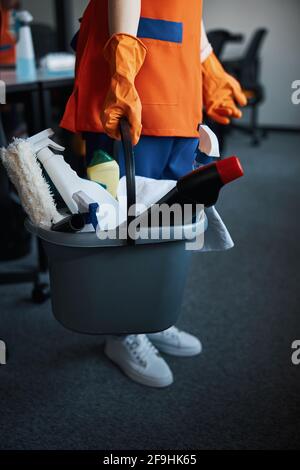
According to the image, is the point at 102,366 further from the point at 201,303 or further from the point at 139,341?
the point at 201,303

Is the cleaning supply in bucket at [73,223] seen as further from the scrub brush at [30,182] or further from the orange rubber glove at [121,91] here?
the orange rubber glove at [121,91]

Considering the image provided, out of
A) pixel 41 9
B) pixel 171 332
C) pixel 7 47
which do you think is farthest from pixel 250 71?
pixel 171 332

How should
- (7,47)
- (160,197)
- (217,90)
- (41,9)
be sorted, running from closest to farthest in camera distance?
(160,197), (217,90), (7,47), (41,9)

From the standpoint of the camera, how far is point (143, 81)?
1005mm

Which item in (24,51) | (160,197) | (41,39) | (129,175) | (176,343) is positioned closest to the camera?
(129,175)

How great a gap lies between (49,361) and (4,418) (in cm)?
25

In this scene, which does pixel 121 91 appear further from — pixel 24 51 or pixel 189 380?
pixel 24 51

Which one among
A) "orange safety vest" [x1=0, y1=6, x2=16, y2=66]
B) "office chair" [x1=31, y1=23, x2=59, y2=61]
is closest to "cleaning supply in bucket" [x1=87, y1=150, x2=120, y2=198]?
"orange safety vest" [x1=0, y1=6, x2=16, y2=66]

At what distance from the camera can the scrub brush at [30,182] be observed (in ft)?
2.78

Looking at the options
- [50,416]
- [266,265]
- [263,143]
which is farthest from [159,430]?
[263,143]

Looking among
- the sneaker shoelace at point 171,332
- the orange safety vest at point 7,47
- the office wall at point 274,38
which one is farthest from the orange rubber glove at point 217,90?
the office wall at point 274,38

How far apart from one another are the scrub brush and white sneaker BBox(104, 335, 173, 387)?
1.88 feet

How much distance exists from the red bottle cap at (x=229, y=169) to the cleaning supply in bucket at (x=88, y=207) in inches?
8.9

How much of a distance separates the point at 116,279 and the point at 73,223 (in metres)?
0.14
